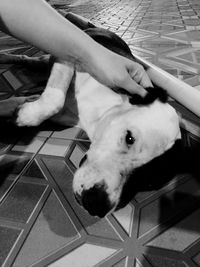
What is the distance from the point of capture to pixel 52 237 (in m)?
1.14

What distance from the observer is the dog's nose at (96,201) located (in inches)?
45.5

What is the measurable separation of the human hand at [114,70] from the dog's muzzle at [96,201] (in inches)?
18.0

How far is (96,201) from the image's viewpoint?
115 centimetres

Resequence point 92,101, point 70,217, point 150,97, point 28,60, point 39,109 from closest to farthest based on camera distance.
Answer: point 70,217 < point 150,97 < point 39,109 < point 92,101 < point 28,60

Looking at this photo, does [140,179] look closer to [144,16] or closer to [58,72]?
[58,72]

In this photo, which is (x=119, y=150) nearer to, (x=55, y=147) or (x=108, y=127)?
(x=108, y=127)

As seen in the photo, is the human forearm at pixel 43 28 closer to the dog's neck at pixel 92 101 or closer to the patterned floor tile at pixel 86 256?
the dog's neck at pixel 92 101

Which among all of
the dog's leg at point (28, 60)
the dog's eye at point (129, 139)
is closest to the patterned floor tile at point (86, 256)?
the dog's eye at point (129, 139)

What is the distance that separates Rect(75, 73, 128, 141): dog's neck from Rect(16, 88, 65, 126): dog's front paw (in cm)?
15

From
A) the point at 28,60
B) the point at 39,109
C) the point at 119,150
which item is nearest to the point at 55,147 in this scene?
the point at 39,109

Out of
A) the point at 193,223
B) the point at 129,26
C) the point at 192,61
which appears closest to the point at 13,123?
the point at 193,223

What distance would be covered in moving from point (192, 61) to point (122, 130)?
5.33 feet

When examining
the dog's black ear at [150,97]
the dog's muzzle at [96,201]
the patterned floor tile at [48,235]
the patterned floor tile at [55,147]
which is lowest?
the patterned floor tile at [55,147]

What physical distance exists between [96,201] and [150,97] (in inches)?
21.5
